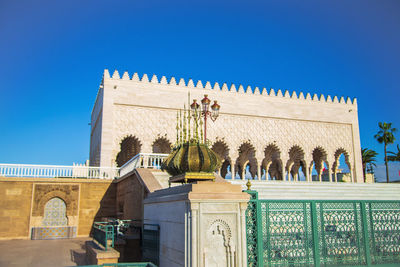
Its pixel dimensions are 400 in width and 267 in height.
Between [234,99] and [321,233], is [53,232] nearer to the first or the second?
[321,233]

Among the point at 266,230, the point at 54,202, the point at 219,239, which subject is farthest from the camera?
the point at 54,202

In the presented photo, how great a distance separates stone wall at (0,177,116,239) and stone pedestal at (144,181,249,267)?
9.50m

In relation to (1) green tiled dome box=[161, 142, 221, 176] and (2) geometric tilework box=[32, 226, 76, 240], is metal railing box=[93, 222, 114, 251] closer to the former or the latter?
(1) green tiled dome box=[161, 142, 221, 176]

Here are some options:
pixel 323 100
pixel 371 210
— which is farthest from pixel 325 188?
pixel 323 100

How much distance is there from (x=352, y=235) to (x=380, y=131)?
32773 mm

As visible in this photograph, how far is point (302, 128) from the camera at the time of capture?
882 inches

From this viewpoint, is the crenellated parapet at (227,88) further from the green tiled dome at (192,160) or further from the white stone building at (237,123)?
the green tiled dome at (192,160)

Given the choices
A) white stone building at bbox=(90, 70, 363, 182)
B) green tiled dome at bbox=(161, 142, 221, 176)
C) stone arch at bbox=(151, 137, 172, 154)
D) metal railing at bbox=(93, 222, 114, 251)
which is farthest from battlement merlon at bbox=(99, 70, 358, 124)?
green tiled dome at bbox=(161, 142, 221, 176)

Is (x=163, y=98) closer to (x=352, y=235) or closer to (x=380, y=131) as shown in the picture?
(x=352, y=235)

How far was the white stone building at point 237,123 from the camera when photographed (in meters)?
18.5

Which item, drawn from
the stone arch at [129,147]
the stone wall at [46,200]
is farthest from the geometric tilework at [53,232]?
the stone arch at [129,147]

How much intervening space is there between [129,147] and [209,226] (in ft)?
60.2

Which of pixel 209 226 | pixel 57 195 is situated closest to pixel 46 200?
pixel 57 195

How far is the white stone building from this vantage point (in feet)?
60.8
